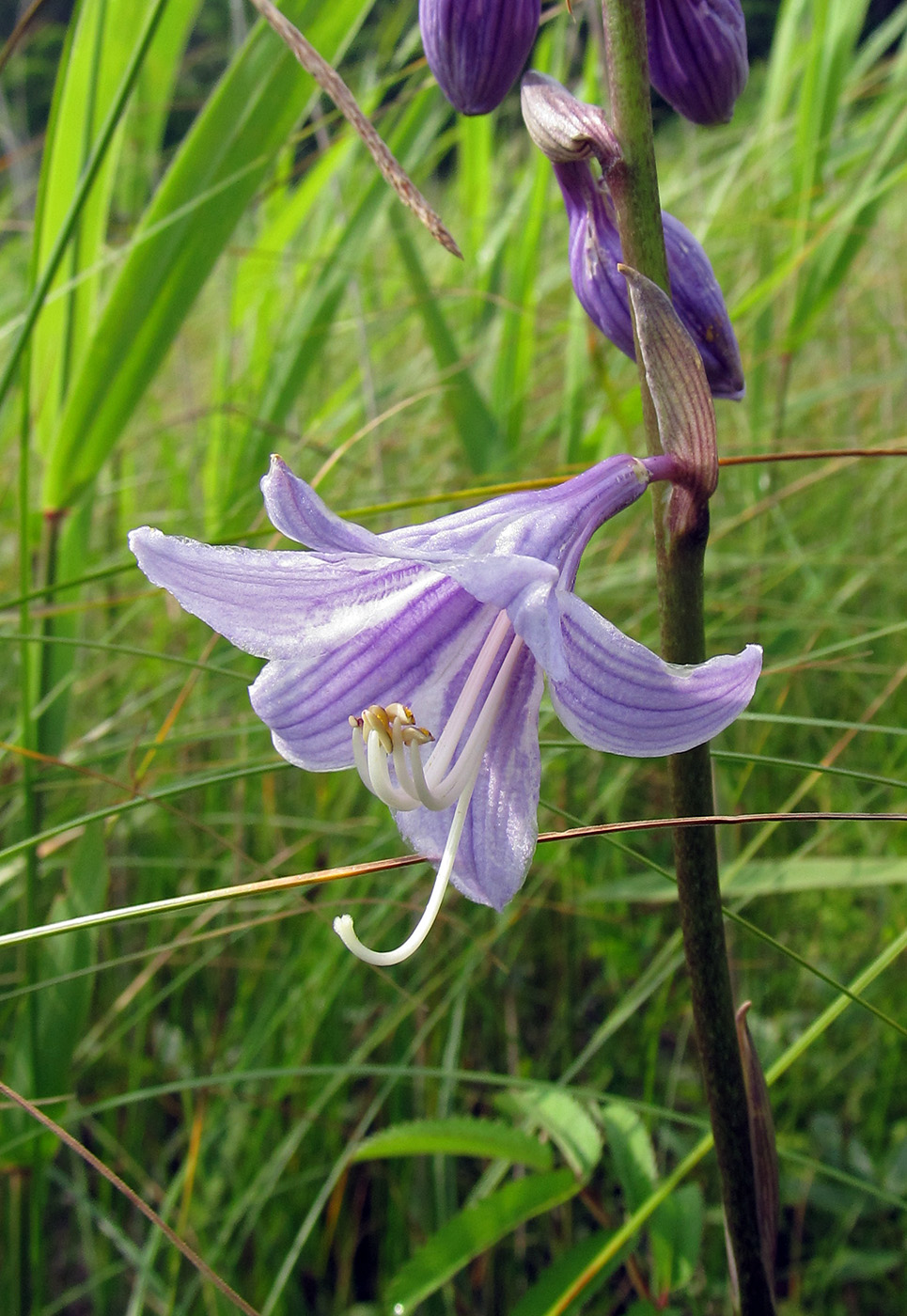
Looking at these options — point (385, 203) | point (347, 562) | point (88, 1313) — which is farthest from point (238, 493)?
point (88, 1313)

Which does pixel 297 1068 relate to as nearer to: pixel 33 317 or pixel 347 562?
pixel 347 562

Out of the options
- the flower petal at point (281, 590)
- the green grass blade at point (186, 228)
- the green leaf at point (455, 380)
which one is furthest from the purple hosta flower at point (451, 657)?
the green leaf at point (455, 380)

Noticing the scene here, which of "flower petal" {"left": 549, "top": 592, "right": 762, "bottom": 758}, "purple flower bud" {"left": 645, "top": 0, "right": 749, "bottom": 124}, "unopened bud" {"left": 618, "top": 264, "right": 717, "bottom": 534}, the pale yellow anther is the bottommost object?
the pale yellow anther

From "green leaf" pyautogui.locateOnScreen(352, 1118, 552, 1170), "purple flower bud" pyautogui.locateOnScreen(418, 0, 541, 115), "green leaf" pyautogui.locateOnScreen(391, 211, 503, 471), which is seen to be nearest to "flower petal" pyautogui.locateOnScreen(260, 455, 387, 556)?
"purple flower bud" pyautogui.locateOnScreen(418, 0, 541, 115)

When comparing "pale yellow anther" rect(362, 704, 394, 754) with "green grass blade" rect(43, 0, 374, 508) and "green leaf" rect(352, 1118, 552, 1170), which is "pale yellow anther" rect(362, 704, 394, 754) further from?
"green grass blade" rect(43, 0, 374, 508)

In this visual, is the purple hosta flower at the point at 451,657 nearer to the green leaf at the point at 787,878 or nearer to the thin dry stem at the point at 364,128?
the thin dry stem at the point at 364,128

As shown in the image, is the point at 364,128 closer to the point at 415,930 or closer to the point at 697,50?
the point at 697,50
